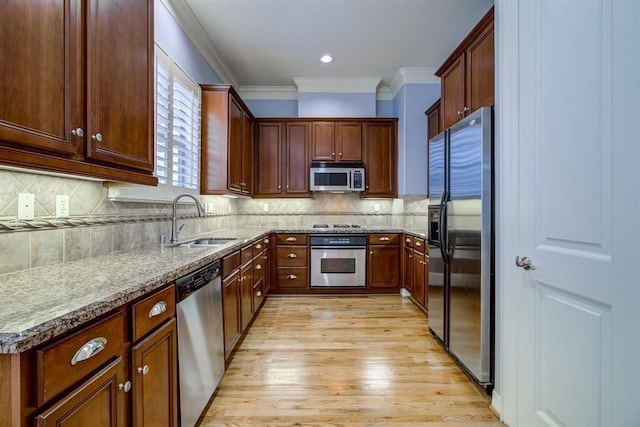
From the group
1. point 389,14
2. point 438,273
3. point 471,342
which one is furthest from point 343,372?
point 389,14

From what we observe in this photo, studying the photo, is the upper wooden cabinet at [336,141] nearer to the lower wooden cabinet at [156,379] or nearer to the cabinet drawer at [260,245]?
the cabinet drawer at [260,245]

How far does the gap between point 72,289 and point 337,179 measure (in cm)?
370

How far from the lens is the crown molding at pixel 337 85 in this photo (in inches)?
181

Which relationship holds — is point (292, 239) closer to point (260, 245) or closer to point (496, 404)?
point (260, 245)

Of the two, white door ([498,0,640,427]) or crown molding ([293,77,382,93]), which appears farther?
crown molding ([293,77,382,93])

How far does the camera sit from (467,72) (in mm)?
2477

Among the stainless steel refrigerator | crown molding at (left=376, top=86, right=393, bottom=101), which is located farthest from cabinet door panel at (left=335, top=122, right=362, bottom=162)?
the stainless steel refrigerator

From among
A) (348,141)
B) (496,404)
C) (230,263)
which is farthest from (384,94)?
(496,404)

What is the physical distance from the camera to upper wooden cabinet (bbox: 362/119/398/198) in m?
4.61

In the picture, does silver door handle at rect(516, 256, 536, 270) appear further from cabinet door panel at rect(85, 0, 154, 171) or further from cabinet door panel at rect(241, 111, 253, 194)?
cabinet door panel at rect(241, 111, 253, 194)

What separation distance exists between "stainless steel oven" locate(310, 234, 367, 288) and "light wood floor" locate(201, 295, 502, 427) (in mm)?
853

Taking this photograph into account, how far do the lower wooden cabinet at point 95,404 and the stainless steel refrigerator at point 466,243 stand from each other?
77.5 inches

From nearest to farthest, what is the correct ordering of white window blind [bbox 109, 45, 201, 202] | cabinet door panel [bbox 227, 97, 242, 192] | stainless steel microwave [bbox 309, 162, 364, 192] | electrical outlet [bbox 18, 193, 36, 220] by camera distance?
electrical outlet [bbox 18, 193, 36, 220] < white window blind [bbox 109, 45, 201, 202] < cabinet door panel [bbox 227, 97, 242, 192] < stainless steel microwave [bbox 309, 162, 364, 192]

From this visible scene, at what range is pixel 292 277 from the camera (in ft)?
14.1
